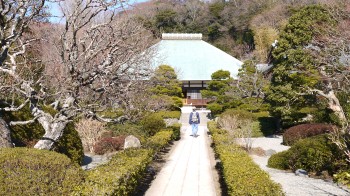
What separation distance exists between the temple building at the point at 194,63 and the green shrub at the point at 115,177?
75.0ft

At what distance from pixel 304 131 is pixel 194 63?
2026 cm

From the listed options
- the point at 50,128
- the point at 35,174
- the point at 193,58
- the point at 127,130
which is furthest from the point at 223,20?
the point at 35,174

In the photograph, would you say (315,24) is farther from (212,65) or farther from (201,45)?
(201,45)

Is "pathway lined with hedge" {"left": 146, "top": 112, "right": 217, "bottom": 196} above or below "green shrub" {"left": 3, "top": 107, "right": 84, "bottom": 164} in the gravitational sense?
below

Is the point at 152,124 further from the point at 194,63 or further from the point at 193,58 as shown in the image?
the point at 193,58

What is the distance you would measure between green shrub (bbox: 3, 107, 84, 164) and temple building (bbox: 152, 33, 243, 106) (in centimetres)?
2034

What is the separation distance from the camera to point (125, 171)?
575 centimetres

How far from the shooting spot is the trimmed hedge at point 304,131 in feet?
42.6

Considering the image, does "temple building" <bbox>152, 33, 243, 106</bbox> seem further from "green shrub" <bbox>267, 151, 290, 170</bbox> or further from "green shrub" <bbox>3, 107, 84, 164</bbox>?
"green shrub" <bbox>3, 107, 84, 164</bbox>

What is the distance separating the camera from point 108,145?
12.5 metres

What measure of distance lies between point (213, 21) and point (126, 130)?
39.3 metres

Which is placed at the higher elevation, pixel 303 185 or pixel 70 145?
pixel 70 145

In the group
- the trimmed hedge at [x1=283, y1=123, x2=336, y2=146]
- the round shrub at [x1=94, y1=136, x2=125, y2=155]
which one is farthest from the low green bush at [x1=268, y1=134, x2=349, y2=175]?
the round shrub at [x1=94, y1=136, x2=125, y2=155]

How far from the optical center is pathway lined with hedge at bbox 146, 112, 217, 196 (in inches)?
290
